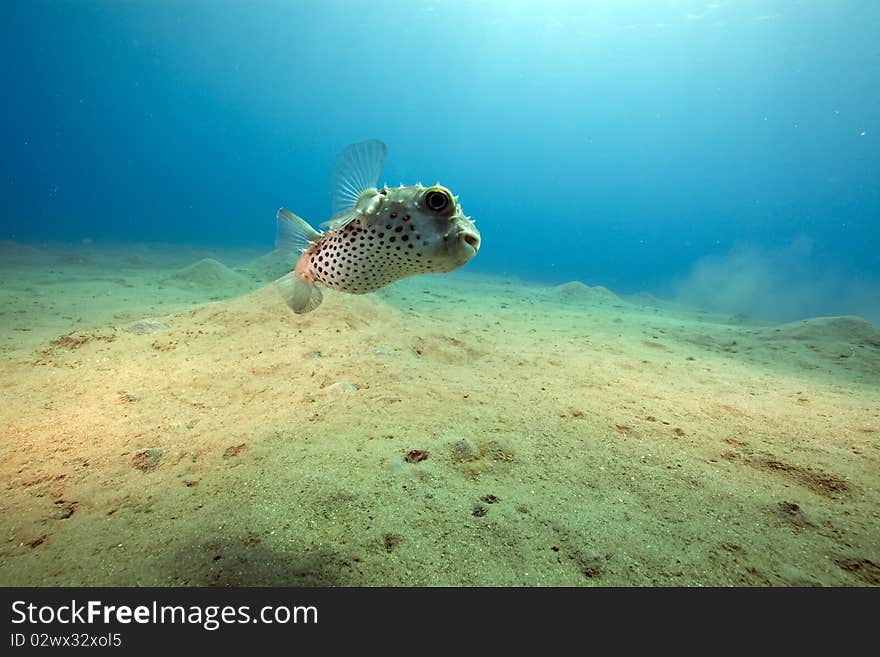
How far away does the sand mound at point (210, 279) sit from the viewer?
13578 millimetres

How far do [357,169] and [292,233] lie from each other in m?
0.76

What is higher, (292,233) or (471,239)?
(292,233)

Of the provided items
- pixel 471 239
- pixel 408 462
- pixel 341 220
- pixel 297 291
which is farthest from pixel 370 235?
pixel 408 462

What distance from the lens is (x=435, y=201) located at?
224 centimetres

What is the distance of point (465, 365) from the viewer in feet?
19.7

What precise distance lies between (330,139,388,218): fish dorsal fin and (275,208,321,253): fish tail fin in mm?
318

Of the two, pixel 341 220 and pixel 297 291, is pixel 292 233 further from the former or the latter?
pixel 341 220

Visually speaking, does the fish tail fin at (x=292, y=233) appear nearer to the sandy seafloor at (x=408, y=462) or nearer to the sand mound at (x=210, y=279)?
the sandy seafloor at (x=408, y=462)

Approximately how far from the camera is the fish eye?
2238 mm

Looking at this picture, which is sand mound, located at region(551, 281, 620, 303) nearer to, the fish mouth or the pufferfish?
the pufferfish

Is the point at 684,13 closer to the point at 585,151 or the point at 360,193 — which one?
the point at 360,193

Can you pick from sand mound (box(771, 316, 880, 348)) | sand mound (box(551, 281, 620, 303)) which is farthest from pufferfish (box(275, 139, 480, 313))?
→ sand mound (box(551, 281, 620, 303))
